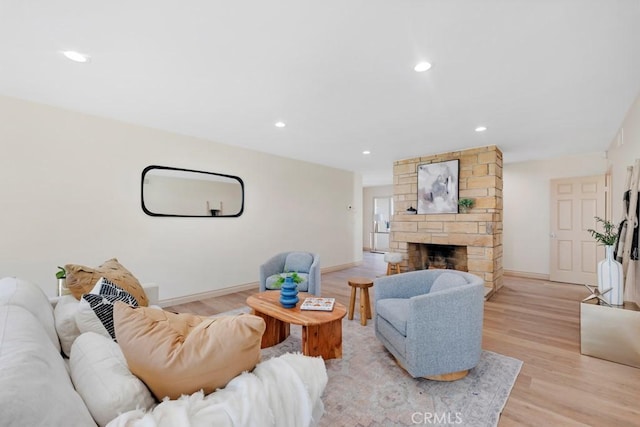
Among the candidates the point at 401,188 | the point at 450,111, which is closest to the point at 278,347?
the point at 450,111

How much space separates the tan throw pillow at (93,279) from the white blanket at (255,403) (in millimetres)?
1453

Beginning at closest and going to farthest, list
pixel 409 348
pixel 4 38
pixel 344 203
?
pixel 4 38 → pixel 409 348 → pixel 344 203

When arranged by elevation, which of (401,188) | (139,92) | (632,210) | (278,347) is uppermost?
(139,92)

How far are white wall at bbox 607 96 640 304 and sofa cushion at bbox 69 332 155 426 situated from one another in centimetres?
404

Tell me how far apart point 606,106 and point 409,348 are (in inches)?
131

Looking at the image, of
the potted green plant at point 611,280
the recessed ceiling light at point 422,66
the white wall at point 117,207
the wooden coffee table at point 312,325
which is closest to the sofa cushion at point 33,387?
the wooden coffee table at point 312,325

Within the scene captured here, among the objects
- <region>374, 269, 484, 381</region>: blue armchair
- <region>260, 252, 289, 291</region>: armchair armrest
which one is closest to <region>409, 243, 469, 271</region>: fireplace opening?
<region>260, 252, 289, 291</region>: armchair armrest

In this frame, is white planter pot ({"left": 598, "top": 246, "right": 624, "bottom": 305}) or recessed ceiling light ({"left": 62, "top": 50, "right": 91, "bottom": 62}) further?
white planter pot ({"left": 598, "top": 246, "right": 624, "bottom": 305})

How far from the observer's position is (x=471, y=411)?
1800 mm

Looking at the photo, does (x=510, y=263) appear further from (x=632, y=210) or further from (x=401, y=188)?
(x=632, y=210)

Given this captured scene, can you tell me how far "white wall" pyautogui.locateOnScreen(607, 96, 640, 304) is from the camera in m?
2.78

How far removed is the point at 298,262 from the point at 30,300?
2899 millimetres

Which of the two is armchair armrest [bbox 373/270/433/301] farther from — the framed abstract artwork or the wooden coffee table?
the framed abstract artwork

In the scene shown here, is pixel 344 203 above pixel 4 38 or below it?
below
